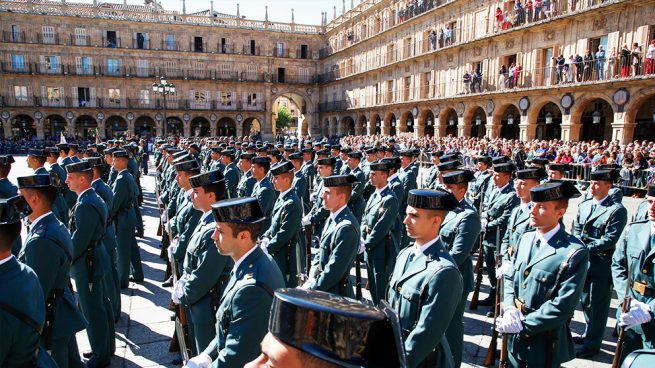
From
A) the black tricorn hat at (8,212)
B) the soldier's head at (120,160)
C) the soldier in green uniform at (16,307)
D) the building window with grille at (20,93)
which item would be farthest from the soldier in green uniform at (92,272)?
the building window with grille at (20,93)

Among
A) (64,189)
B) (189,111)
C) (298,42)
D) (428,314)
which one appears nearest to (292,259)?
(428,314)

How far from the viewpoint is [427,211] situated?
321 cm

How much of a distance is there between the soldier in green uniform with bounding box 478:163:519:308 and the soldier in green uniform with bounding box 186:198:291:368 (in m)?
4.60

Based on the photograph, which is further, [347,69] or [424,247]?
[347,69]

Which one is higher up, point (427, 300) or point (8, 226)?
point (8, 226)

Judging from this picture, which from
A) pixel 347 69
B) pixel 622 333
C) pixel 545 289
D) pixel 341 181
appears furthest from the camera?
pixel 347 69

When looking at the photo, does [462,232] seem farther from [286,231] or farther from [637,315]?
[286,231]

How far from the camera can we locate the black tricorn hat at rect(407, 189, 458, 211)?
3.17m

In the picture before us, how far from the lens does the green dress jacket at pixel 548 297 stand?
3229mm

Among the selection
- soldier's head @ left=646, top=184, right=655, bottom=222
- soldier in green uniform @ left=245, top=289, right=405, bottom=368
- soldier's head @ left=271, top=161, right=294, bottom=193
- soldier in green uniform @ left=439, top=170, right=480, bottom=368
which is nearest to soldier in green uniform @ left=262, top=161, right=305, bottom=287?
soldier's head @ left=271, top=161, right=294, bottom=193

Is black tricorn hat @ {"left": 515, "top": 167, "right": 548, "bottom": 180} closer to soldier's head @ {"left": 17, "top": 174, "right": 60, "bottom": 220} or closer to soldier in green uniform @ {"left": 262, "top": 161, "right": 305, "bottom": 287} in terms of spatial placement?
soldier in green uniform @ {"left": 262, "top": 161, "right": 305, "bottom": 287}

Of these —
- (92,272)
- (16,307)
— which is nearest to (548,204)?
(16,307)

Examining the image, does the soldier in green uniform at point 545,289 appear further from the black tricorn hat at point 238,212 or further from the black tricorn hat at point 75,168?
the black tricorn hat at point 75,168

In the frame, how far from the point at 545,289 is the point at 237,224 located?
2345 mm
